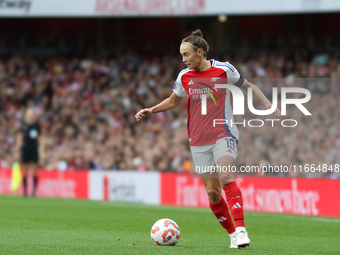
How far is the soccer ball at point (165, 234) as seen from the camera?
657 cm

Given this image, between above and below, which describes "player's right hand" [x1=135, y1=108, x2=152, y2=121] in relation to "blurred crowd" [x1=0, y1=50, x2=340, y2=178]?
below

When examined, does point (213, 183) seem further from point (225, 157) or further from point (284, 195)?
point (284, 195)

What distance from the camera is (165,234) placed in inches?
259

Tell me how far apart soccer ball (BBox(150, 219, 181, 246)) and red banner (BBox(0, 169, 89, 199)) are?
10671 millimetres

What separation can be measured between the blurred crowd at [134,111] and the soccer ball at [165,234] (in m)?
8.56

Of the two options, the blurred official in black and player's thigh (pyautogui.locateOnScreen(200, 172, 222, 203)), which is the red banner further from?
player's thigh (pyautogui.locateOnScreen(200, 172, 222, 203))

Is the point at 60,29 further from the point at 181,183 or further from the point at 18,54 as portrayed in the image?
the point at 181,183

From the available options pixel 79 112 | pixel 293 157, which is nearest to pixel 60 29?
pixel 79 112

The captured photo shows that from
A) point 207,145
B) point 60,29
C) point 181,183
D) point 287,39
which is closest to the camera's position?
point 207,145

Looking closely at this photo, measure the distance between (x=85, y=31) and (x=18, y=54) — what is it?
3172 millimetres

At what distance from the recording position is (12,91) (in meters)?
22.6

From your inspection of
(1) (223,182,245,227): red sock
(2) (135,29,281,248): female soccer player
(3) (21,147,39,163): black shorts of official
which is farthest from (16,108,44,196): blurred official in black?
(1) (223,182,245,227): red sock

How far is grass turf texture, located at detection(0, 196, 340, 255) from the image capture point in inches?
245

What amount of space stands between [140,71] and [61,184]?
597 centimetres
